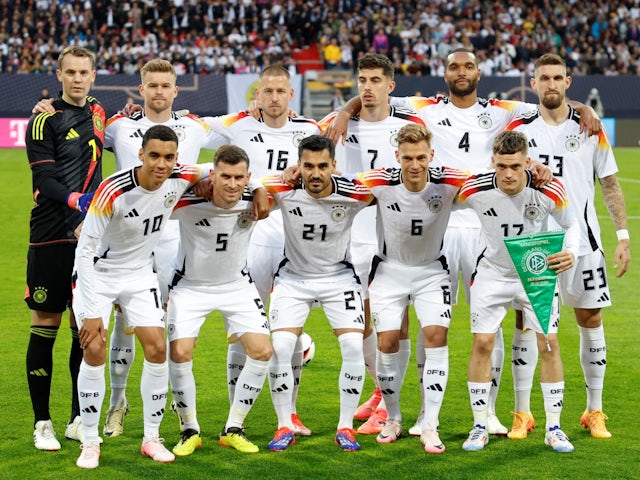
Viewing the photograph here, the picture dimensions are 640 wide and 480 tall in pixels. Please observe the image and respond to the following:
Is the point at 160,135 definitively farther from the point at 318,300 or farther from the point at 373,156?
the point at 373,156

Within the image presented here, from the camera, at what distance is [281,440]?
6539 mm

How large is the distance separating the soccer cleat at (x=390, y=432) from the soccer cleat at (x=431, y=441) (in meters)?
0.24

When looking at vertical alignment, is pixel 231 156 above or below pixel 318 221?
above

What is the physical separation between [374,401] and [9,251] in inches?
350

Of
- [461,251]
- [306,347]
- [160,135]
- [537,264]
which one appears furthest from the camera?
[306,347]

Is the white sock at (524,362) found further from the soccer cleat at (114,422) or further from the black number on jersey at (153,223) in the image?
the soccer cleat at (114,422)

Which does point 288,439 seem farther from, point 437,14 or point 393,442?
point 437,14

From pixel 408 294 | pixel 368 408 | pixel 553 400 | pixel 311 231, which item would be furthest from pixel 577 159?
pixel 368 408

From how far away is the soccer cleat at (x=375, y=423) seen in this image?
700 centimetres

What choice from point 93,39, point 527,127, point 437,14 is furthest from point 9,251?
point 437,14

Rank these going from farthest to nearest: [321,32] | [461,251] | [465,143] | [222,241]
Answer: [321,32] → [465,143] → [461,251] → [222,241]

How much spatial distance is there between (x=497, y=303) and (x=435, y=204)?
2.47 ft

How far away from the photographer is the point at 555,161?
22.8ft

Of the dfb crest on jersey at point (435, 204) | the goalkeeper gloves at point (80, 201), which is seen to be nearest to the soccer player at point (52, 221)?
the goalkeeper gloves at point (80, 201)
